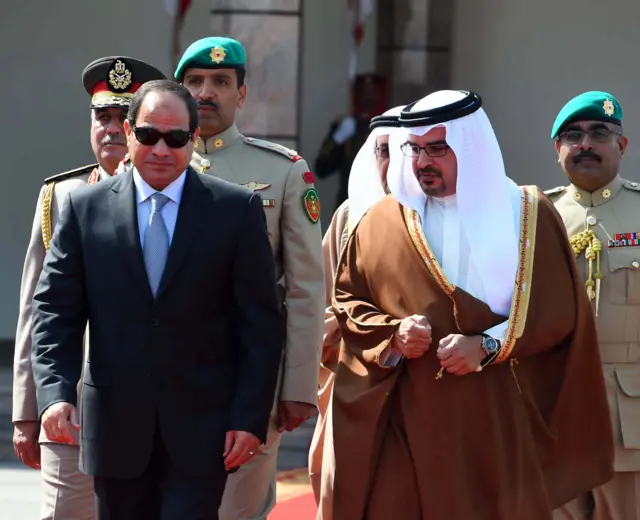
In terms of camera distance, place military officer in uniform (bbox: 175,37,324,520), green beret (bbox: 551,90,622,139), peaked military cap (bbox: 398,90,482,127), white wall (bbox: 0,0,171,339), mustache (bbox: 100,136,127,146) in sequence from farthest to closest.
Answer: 1. white wall (bbox: 0,0,171,339)
2. green beret (bbox: 551,90,622,139)
3. mustache (bbox: 100,136,127,146)
4. military officer in uniform (bbox: 175,37,324,520)
5. peaked military cap (bbox: 398,90,482,127)

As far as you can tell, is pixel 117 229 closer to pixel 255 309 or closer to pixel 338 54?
pixel 255 309

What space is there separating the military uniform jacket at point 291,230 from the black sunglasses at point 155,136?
0.96 m

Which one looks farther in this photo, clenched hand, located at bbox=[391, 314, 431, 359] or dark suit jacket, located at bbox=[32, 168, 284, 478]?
clenched hand, located at bbox=[391, 314, 431, 359]

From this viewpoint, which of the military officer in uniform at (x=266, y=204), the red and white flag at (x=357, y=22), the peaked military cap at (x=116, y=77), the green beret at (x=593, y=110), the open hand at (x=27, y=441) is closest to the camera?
the open hand at (x=27, y=441)

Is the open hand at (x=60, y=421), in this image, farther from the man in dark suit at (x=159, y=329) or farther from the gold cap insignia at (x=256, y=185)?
the gold cap insignia at (x=256, y=185)

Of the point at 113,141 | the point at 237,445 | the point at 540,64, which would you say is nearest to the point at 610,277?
the point at 113,141

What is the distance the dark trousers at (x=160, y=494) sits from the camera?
391 centimetres

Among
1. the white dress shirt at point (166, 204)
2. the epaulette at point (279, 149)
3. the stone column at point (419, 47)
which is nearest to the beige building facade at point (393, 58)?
the stone column at point (419, 47)

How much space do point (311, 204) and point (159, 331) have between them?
1201mm

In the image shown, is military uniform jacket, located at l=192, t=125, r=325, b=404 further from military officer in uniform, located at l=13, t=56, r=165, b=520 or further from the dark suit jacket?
the dark suit jacket

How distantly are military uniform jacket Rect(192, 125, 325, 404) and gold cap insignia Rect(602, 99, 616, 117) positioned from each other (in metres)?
1.20

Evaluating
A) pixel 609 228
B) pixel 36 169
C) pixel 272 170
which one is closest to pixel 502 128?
pixel 36 169

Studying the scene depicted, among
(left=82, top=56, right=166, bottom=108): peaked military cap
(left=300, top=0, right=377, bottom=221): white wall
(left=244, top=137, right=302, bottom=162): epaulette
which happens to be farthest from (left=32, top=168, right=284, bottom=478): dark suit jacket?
(left=300, top=0, right=377, bottom=221): white wall

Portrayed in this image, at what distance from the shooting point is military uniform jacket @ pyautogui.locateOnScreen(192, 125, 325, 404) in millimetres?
4680
